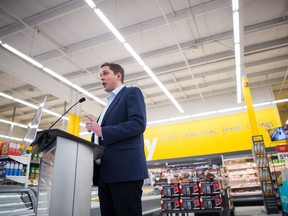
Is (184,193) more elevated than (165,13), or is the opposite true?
(165,13)

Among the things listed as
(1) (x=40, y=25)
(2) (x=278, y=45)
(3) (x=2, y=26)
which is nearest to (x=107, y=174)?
(1) (x=40, y=25)

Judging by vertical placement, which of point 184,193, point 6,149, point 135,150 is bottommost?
point 184,193

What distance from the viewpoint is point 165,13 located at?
286 inches

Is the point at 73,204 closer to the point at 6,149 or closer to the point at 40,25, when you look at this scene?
the point at 6,149

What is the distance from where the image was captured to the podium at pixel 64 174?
1.06 m

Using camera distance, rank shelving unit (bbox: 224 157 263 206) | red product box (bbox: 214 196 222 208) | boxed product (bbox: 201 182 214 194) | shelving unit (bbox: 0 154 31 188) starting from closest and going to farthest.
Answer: shelving unit (bbox: 0 154 31 188) < red product box (bbox: 214 196 222 208) < boxed product (bbox: 201 182 214 194) < shelving unit (bbox: 224 157 263 206)

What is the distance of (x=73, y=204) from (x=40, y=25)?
767cm

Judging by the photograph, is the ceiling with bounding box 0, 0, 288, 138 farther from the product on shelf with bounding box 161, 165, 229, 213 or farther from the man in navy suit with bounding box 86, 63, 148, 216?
the man in navy suit with bounding box 86, 63, 148, 216

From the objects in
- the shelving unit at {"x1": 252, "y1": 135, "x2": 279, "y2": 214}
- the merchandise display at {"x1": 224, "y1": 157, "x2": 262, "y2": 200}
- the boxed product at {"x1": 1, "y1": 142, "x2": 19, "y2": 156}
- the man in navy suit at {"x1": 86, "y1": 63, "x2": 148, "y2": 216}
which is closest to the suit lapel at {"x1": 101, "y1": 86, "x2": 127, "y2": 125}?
the man in navy suit at {"x1": 86, "y1": 63, "x2": 148, "y2": 216}

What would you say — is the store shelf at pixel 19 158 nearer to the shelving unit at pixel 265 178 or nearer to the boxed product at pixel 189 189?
the boxed product at pixel 189 189

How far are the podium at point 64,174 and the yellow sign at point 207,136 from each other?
1014 centimetres

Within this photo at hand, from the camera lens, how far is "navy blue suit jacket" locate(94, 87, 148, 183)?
131 cm

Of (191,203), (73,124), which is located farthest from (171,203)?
(73,124)

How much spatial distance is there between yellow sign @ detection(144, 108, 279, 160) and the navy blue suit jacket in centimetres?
987
